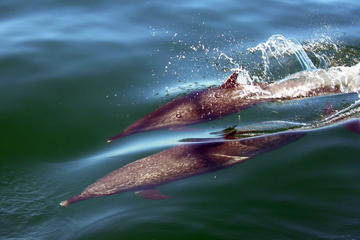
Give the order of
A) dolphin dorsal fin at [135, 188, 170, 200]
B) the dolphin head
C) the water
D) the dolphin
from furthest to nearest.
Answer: the dolphin, the dolphin head, dolphin dorsal fin at [135, 188, 170, 200], the water

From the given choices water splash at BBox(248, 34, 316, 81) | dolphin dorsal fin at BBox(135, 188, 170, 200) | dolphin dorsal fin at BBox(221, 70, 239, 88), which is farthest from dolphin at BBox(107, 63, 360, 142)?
dolphin dorsal fin at BBox(135, 188, 170, 200)

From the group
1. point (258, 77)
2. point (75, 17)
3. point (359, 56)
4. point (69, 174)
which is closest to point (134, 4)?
point (75, 17)

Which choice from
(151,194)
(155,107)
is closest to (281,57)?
(155,107)

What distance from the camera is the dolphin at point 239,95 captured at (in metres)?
8.06

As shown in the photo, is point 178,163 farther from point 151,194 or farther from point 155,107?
point 155,107

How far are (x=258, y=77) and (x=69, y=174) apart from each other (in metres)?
4.67

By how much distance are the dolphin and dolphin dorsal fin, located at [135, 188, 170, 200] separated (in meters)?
1.94

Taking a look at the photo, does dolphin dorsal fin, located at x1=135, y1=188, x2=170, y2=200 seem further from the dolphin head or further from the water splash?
the water splash

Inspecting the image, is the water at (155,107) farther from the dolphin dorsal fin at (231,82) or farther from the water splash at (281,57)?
the dolphin dorsal fin at (231,82)

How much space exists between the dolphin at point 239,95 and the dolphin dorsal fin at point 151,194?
1.94 meters

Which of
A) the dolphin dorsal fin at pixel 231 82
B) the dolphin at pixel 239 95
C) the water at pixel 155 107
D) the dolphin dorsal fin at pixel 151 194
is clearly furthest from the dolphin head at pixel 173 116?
the dolphin dorsal fin at pixel 151 194

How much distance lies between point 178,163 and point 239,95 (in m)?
2.67

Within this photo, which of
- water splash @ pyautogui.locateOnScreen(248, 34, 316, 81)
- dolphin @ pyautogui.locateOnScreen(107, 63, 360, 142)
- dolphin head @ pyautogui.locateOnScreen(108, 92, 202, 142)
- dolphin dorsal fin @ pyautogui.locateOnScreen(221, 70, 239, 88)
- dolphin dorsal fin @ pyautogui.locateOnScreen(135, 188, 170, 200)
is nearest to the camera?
dolphin dorsal fin @ pyautogui.locateOnScreen(135, 188, 170, 200)

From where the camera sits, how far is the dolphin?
26.5 feet
